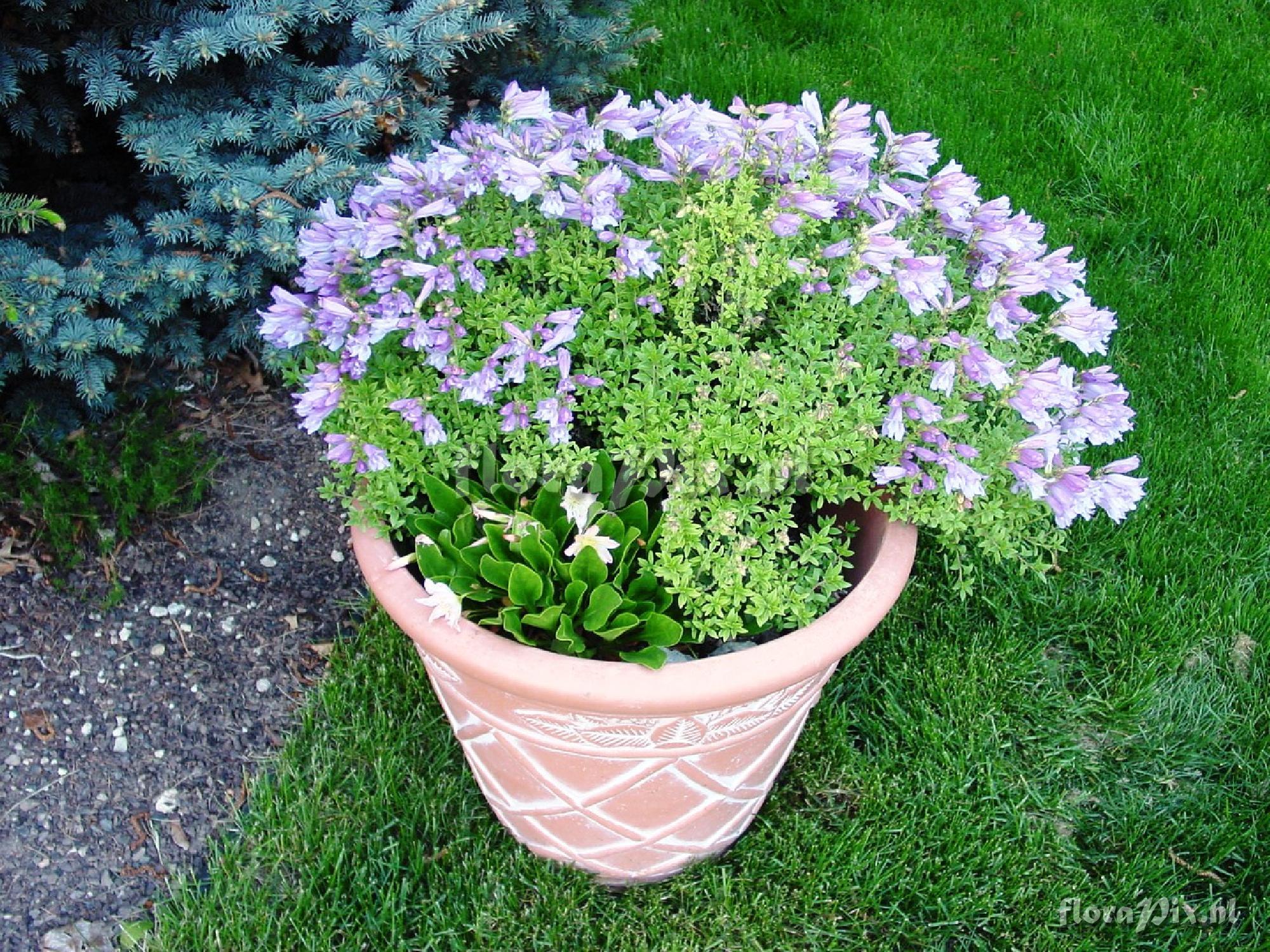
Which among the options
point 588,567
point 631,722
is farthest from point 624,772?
point 588,567

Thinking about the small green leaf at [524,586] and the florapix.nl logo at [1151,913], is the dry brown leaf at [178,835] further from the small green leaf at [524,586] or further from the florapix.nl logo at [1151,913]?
the florapix.nl logo at [1151,913]

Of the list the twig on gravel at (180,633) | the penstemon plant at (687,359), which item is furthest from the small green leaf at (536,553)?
the twig on gravel at (180,633)

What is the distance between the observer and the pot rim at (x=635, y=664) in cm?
175

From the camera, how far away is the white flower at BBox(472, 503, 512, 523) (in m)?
1.89

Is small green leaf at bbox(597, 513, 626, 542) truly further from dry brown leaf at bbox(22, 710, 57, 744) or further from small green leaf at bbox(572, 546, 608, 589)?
dry brown leaf at bbox(22, 710, 57, 744)

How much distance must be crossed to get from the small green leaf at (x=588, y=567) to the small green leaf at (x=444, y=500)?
0.26 m

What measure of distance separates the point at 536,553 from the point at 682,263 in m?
0.56

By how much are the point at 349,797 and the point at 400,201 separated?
1.31 meters

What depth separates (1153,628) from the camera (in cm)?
266

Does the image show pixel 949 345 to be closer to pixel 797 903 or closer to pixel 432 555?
pixel 432 555

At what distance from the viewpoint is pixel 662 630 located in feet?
5.98

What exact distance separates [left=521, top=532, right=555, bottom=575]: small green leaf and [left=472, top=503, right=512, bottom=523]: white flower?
8 cm

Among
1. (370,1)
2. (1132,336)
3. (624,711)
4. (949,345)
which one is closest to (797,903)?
(624,711)

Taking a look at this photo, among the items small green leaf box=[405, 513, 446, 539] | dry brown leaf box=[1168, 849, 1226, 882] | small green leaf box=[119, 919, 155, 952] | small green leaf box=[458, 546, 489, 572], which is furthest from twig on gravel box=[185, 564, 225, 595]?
dry brown leaf box=[1168, 849, 1226, 882]
